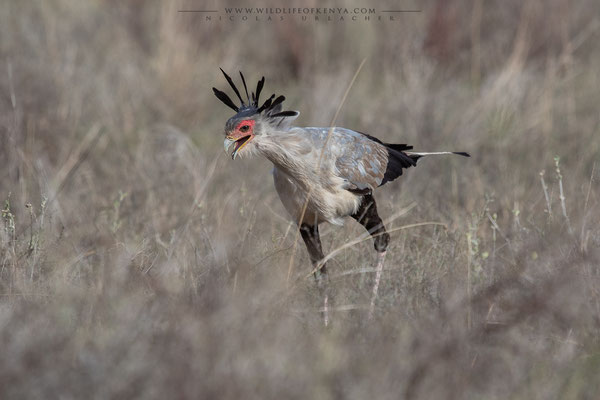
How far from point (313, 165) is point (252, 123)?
14.3 inches

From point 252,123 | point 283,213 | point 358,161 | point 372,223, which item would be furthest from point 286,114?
point 283,213

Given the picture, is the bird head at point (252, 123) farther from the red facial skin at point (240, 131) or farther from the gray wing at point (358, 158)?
the gray wing at point (358, 158)

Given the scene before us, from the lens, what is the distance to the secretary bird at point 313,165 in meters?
3.90

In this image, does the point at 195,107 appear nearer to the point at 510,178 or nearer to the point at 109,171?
the point at 109,171

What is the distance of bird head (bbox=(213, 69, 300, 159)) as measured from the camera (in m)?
3.83

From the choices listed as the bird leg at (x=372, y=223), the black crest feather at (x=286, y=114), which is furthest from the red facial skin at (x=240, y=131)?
the bird leg at (x=372, y=223)

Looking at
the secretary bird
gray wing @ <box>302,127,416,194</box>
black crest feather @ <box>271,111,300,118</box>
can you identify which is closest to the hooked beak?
the secretary bird

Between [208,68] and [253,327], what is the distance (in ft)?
18.3

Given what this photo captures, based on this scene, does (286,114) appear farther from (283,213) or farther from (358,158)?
(283,213)

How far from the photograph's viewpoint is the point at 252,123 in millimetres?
3857

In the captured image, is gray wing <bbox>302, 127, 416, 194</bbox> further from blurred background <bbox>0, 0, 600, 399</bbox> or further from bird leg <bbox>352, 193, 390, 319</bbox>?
blurred background <bbox>0, 0, 600, 399</bbox>

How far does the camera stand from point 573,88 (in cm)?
802

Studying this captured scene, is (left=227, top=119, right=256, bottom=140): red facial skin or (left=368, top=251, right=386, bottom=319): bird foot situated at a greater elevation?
(left=227, top=119, right=256, bottom=140): red facial skin

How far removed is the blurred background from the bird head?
0.42 m
